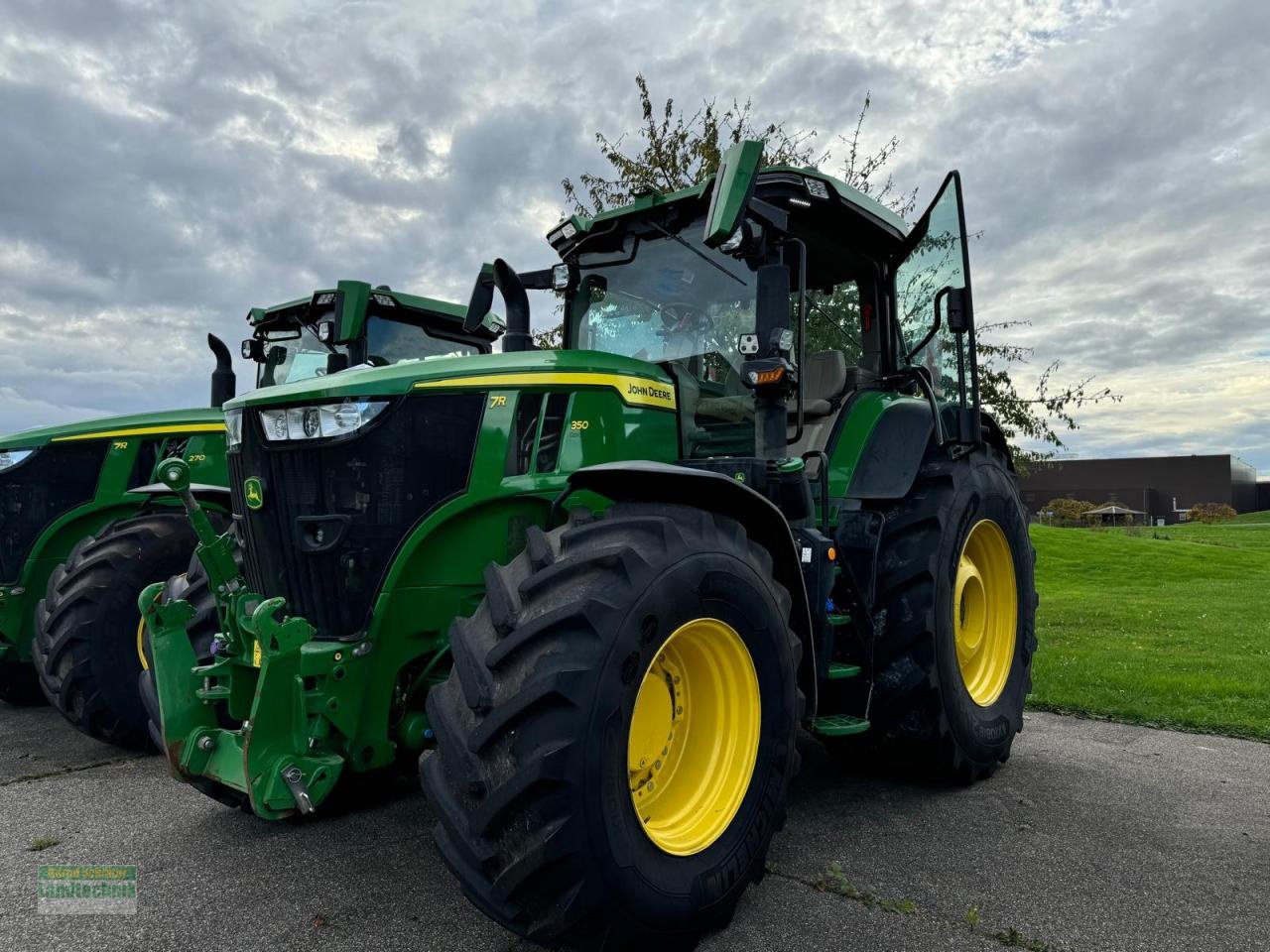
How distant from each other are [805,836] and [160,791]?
2920 millimetres

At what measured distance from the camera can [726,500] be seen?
2.92 metres

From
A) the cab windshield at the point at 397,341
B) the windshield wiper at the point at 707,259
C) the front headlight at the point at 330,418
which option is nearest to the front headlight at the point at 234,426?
the front headlight at the point at 330,418

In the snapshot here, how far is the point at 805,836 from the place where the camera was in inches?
136

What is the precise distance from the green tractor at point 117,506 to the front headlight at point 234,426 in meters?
1.03

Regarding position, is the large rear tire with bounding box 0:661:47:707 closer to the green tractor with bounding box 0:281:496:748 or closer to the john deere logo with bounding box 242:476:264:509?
the green tractor with bounding box 0:281:496:748

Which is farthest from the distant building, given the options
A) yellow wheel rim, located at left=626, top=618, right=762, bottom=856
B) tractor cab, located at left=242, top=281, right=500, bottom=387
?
yellow wheel rim, located at left=626, top=618, right=762, bottom=856

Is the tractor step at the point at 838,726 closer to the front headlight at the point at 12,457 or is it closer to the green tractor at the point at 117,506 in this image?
the green tractor at the point at 117,506

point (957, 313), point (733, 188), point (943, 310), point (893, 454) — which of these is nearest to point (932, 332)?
point (943, 310)

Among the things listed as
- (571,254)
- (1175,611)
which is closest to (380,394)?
(571,254)

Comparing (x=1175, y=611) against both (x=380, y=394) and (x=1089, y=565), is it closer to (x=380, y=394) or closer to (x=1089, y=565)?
(x=1089, y=565)

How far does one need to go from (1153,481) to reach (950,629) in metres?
56.0

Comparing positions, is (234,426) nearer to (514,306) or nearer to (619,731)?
(514,306)

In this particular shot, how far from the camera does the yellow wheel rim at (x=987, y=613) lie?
453 centimetres

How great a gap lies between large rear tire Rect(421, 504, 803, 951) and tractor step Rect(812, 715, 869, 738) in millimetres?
630
